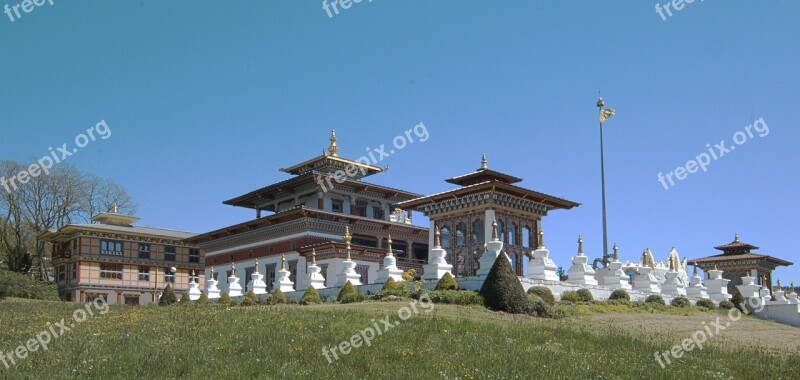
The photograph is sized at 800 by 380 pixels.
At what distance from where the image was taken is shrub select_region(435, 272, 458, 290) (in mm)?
29938

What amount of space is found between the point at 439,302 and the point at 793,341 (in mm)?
11904

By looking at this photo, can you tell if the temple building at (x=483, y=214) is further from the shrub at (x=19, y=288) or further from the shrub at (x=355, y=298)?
the shrub at (x=19, y=288)

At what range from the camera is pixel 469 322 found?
862 inches

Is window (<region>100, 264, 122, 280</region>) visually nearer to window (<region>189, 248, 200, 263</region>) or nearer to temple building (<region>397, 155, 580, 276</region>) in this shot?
window (<region>189, 248, 200, 263</region>)

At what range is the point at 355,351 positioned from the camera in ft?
58.8

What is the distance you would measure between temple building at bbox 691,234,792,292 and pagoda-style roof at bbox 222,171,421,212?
25.2 m

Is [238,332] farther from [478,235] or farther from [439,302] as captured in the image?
[478,235]

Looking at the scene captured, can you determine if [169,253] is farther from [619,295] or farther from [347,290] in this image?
[619,295]

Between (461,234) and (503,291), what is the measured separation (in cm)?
1981

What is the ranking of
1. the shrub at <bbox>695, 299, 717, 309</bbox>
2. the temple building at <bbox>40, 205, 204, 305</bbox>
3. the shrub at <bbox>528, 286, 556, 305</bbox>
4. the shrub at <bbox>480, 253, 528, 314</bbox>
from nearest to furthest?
the shrub at <bbox>480, 253, 528, 314</bbox>
the shrub at <bbox>528, 286, 556, 305</bbox>
the shrub at <bbox>695, 299, 717, 309</bbox>
the temple building at <bbox>40, 205, 204, 305</bbox>

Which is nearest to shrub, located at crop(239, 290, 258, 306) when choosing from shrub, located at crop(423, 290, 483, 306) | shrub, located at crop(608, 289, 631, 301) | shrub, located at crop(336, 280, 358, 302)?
shrub, located at crop(336, 280, 358, 302)

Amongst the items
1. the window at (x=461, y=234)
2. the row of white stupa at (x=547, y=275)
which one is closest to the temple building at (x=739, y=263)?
the row of white stupa at (x=547, y=275)

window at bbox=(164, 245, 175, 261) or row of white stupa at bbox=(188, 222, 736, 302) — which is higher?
window at bbox=(164, 245, 175, 261)

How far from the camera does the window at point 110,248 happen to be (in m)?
72.1
